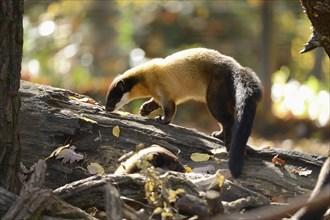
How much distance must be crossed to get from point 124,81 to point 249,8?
11859 mm

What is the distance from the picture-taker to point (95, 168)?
638cm

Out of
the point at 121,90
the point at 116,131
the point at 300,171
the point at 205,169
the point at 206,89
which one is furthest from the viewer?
the point at 121,90

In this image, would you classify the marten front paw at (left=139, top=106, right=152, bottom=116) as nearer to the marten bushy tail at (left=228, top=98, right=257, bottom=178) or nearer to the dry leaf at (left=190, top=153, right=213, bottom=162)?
the dry leaf at (left=190, top=153, right=213, bottom=162)

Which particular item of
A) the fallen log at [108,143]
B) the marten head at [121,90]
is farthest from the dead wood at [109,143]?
the marten head at [121,90]

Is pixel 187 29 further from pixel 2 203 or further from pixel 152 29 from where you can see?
pixel 2 203

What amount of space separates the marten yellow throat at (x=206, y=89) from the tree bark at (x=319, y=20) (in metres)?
0.69

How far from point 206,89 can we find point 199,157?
30.7 inches

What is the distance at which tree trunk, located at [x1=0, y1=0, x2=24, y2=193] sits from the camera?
5.35 meters

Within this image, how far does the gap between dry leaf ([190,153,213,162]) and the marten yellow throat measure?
18cm

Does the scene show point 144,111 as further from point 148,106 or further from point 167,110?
point 167,110

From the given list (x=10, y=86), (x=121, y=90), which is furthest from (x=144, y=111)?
(x=10, y=86)

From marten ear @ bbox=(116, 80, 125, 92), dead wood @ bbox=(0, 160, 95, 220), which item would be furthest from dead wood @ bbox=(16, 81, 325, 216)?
dead wood @ bbox=(0, 160, 95, 220)

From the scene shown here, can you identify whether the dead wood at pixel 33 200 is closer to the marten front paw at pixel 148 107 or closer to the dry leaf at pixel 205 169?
the dry leaf at pixel 205 169

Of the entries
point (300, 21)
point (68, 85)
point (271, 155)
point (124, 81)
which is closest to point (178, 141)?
point (271, 155)
